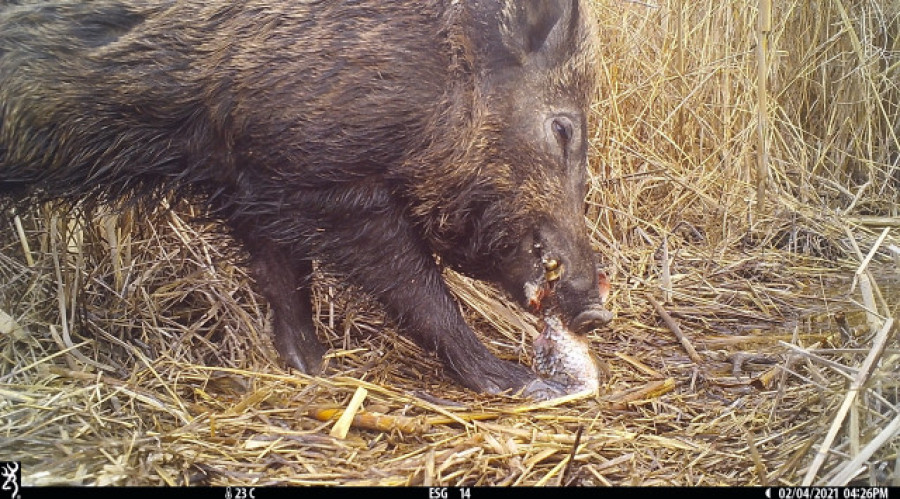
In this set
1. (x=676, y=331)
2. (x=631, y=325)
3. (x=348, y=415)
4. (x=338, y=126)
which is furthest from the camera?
(x=631, y=325)

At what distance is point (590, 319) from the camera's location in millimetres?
2676

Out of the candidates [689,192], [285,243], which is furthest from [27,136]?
[689,192]

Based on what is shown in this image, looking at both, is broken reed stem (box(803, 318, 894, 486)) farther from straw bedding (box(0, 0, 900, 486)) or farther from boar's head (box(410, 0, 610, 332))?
boar's head (box(410, 0, 610, 332))

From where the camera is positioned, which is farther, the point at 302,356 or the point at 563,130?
the point at 302,356

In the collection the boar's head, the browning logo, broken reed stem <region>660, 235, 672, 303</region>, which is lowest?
broken reed stem <region>660, 235, 672, 303</region>

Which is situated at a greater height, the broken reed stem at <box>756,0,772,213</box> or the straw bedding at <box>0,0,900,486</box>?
the broken reed stem at <box>756,0,772,213</box>

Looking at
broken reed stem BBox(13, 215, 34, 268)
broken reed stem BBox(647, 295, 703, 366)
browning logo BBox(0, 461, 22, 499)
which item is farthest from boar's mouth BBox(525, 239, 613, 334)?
broken reed stem BBox(13, 215, 34, 268)

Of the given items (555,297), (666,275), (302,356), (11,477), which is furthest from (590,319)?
(11,477)

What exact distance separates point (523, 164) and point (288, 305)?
100 centimetres

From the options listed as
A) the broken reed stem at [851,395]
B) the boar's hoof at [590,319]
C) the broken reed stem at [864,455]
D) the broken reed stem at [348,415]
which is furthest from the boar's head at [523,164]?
the broken reed stem at [864,455]

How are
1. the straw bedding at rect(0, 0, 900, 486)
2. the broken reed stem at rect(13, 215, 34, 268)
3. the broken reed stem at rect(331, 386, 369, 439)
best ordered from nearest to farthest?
the straw bedding at rect(0, 0, 900, 486)
the broken reed stem at rect(331, 386, 369, 439)
the broken reed stem at rect(13, 215, 34, 268)

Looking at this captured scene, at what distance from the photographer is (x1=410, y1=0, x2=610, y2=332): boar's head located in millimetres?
2625

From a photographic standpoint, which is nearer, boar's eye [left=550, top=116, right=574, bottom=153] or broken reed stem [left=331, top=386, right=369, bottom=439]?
broken reed stem [left=331, top=386, right=369, bottom=439]

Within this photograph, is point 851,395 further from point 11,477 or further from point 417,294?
point 11,477
